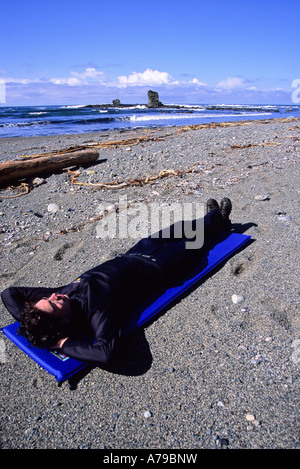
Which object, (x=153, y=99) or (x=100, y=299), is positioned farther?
(x=153, y=99)

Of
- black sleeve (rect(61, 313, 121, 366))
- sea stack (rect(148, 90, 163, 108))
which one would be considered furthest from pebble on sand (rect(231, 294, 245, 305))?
sea stack (rect(148, 90, 163, 108))

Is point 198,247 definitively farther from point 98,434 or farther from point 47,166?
point 47,166

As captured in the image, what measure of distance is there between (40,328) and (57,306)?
0.21 metres

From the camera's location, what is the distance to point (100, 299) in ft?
8.81

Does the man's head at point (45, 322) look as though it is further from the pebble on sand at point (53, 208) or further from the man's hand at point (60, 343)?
the pebble on sand at point (53, 208)

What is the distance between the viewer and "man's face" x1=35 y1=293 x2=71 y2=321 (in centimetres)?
251

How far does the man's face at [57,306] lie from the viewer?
8.22ft

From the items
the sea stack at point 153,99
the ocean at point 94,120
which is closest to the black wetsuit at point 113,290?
the ocean at point 94,120

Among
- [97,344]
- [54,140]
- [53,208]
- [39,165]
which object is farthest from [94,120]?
[97,344]

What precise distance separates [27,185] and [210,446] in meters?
6.23

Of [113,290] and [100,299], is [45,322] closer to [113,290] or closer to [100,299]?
[100,299]

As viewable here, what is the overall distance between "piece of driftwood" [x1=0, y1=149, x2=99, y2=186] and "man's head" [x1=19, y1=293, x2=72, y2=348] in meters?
5.19

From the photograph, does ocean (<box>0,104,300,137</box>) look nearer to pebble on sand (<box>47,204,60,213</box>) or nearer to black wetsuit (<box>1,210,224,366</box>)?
pebble on sand (<box>47,204,60,213</box>)

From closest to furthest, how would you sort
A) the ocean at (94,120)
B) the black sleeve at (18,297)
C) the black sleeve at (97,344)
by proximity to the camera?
the black sleeve at (97,344)
the black sleeve at (18,297)
the ocean at (94,120)
